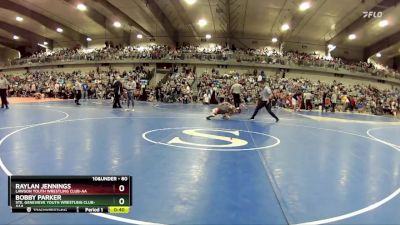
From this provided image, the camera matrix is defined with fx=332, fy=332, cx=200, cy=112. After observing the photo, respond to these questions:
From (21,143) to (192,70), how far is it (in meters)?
28.5

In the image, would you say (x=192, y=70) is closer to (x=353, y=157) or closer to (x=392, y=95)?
(x=392, y=95)

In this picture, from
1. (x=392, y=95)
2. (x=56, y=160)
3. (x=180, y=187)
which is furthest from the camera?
(x=392, y=95)

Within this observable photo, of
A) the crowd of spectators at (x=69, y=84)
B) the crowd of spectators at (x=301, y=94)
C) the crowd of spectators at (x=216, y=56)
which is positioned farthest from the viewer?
the crowd of spectators at (x=216, y=56)

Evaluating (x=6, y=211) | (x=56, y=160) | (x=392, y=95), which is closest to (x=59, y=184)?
(x=6, y=211)

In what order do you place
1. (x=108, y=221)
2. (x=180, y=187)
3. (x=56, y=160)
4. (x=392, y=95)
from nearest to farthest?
(x=108, y=221) → (x=180, y=187) → (x=56, y=160) → (x=392, y=95)

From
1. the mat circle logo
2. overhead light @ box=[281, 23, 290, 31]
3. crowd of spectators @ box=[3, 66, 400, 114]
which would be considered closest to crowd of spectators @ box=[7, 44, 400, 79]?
crowd of spectators @ box=[3, 66, 400, 114]

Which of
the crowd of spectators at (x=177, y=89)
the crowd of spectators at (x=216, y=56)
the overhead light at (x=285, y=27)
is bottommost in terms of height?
the crowd of spectators at (x=177, y=89)

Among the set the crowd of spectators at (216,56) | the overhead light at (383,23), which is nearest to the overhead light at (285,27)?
the crowd of spectators at (216,56)

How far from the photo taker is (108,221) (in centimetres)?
330
